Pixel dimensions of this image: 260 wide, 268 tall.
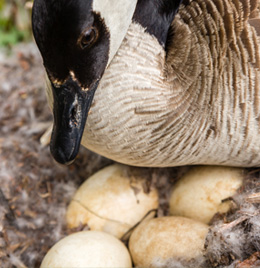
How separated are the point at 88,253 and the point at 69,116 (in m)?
0.41

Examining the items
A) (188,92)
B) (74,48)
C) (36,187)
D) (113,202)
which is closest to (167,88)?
(188,92)

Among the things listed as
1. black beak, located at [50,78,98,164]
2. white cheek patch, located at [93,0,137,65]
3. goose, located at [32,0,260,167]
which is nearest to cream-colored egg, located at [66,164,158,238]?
goose, located at [32,0,260,167]

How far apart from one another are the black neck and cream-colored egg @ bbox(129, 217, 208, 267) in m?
0.55

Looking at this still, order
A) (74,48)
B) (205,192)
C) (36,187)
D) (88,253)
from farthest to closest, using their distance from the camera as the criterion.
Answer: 1. (36,187)
2. (205,192)
3. (88,253)
4. (74,48)

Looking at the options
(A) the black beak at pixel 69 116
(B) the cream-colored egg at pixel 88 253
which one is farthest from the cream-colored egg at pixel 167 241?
(A) the black beak at pixel 69 116

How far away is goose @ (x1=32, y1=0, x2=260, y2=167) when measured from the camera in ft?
3.43

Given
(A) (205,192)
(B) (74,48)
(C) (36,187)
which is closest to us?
(B) (74,48)

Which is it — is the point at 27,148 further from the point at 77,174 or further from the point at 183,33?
the point at 183,33

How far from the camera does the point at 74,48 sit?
958 mm

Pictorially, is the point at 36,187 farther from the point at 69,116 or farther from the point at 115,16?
the point at 115,16

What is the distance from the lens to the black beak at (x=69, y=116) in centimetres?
102

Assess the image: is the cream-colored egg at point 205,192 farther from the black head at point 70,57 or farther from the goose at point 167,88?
the black head at point 70,57

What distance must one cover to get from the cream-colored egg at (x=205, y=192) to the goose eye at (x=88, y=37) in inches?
24.8

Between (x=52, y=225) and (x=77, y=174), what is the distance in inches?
10.3
